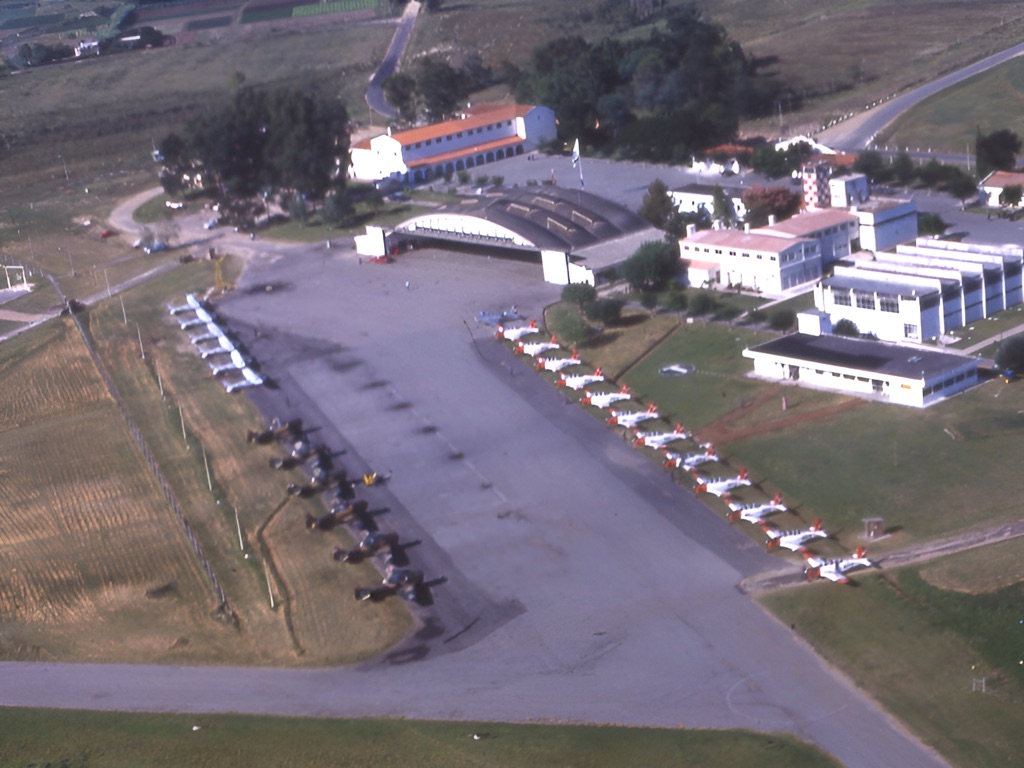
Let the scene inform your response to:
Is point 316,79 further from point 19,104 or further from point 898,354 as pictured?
point 898,354

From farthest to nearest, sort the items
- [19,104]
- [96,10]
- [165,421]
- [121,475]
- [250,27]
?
[96,10] → [250,27] → [19,104] → [165,421] → [121,475]

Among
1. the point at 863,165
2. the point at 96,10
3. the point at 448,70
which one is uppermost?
the point at 96,10

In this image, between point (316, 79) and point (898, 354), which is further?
point (316, 79)

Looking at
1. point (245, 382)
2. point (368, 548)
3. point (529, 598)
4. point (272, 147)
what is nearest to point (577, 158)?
point (272, 147)

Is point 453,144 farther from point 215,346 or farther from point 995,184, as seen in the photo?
point 995,184

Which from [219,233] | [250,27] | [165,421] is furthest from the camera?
[250,27]

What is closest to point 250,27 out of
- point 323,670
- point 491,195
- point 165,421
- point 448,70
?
point 448,70

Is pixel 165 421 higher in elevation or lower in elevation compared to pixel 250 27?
lower

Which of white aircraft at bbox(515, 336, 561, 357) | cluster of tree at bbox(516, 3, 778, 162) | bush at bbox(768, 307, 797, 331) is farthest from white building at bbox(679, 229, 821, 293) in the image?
cluster of tree at bbox(516, 3, 778, 162)

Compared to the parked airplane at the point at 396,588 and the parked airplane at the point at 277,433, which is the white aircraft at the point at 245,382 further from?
the parked airplane at the point at 396,588
